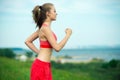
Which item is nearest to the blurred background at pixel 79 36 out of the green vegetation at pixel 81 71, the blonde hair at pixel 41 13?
the green vegetation at pixel 81 71

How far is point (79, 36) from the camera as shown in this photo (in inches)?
150

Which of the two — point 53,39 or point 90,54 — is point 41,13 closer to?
point 53,39

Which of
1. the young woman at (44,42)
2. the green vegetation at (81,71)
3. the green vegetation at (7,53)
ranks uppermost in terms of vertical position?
the young woman at (44,42)

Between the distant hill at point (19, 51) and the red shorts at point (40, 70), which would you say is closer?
the red shorts at point (40, 70)

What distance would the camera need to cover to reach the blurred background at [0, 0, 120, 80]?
3795 millimetres

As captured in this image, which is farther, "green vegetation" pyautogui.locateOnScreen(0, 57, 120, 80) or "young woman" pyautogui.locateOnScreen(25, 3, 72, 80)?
"green vegetation" pyautogui.locateOnScreen(0, 57, 120, 80)

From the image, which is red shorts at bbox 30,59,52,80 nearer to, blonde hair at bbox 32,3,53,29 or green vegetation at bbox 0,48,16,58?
blonde hair at bbox 32,3,53,29

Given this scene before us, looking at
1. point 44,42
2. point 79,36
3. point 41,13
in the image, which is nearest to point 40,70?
point 44,42

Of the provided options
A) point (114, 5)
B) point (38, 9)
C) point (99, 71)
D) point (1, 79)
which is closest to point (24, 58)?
point (1, 79)

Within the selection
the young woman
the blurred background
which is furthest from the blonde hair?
the blurred background

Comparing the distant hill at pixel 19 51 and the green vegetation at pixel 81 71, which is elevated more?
the distant hill at pixel 19 51

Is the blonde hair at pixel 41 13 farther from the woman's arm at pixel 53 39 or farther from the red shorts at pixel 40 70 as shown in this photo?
the red shorts at pixel 40 70

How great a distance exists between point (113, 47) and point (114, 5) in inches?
19.2

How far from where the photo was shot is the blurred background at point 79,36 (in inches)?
149
